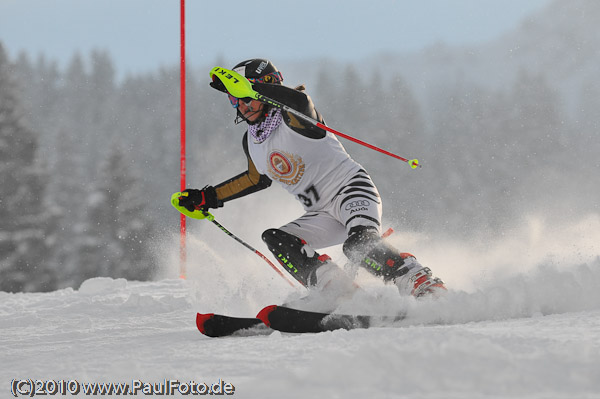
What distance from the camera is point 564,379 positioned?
1335mm

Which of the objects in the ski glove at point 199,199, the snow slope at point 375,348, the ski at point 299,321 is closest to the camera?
the snow slope at point 375,348

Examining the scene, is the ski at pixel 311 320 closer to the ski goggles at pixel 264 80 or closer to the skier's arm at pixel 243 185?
the ski goggles at pixel 264 80

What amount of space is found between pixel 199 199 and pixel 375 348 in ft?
8.46

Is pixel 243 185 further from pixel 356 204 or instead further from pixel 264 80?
pixel 356 204

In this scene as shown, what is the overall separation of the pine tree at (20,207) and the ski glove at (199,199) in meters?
16.8

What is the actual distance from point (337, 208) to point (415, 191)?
2450cm

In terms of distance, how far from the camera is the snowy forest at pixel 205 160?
20109 millimetres

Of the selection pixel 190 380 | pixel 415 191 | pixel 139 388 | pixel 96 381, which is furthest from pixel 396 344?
pixel 415 191

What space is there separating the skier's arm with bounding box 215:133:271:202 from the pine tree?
55.0 feet

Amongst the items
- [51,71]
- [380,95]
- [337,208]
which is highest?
[51,71]

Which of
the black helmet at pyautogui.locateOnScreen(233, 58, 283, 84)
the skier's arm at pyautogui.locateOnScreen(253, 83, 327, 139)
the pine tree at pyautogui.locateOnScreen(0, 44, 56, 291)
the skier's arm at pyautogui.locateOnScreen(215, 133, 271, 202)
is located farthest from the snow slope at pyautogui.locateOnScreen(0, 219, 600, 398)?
the pine tree at pyautogui.locateOnScreen(0, 44, 56, 291)

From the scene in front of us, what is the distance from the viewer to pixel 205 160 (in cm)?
3847

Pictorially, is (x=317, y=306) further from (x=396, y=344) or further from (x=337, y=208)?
(x=396, y=344)

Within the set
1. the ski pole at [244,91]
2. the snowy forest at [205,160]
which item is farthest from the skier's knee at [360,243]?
the snowy forest at [205,160]
